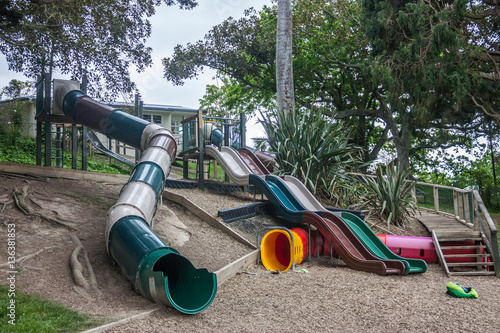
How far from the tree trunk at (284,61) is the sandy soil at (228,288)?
6180 mm

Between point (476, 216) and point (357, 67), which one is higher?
point (357, 67)

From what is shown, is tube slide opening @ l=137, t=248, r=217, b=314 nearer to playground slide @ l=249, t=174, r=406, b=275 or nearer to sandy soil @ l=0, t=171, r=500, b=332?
sandy soil @ l=0, t=171, r=500, b=332

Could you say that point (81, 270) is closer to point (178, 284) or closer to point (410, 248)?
point (178, 284)

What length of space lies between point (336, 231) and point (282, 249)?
3.54ft

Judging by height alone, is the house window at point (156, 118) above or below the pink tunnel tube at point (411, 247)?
above

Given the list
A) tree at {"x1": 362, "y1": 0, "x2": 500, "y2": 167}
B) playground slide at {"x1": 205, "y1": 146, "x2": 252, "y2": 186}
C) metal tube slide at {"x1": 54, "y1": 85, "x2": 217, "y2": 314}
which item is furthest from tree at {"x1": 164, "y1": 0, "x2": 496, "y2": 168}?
metal tube slide at {"x1": 54, "y1": 85, "x2": 217, "y2": 314}

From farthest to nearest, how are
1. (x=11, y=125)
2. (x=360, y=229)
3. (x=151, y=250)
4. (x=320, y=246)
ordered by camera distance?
1. (x=11, y=125)
2. (x=360, y=229)
3. (x=320, y=246)
4. (x=151, y=250)

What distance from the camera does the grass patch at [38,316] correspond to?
3.55 meters

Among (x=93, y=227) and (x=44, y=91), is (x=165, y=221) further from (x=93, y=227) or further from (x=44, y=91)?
(x=44, y=91)

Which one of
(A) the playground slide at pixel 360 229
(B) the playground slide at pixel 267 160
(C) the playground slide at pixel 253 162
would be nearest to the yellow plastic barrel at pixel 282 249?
(A) the playground slide at pixel 360 229

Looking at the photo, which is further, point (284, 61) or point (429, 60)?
point (429, 60)

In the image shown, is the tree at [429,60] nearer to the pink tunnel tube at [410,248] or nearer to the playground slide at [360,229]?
the playground slide at [360,229]

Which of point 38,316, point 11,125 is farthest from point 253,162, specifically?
point 11,125

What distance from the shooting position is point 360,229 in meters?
8.55
